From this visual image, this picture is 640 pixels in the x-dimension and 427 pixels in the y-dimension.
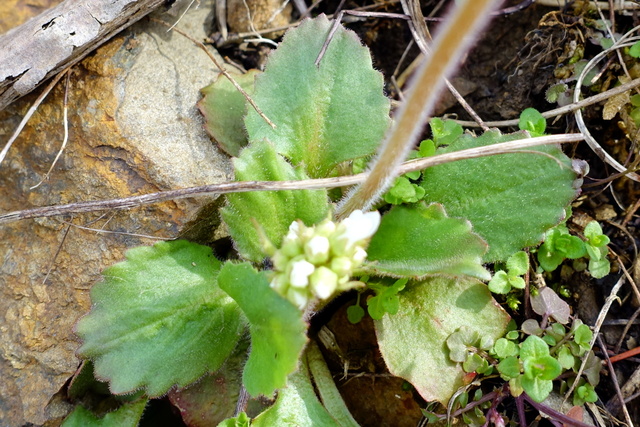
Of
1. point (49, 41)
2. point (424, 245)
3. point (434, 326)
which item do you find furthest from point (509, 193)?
point (49, 41)

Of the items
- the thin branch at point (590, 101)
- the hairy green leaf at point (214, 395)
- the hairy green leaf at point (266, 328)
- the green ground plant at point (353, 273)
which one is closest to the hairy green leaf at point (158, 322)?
the green ground plant at point (353, 273)

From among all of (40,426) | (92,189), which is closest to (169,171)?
(92,189)

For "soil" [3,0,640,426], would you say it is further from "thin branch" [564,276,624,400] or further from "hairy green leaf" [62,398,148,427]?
"hairy green leaf" [62,398,148,427]

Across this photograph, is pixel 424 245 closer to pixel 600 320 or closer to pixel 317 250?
pixel 317 250

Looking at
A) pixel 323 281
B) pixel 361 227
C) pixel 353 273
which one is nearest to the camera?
pixel 323 281

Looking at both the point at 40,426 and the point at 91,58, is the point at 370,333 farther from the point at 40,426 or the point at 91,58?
the point at 91,58

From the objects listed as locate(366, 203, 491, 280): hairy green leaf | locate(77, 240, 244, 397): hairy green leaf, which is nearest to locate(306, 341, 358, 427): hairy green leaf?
locate(77, 240, 244, 397): hairy green leaf
